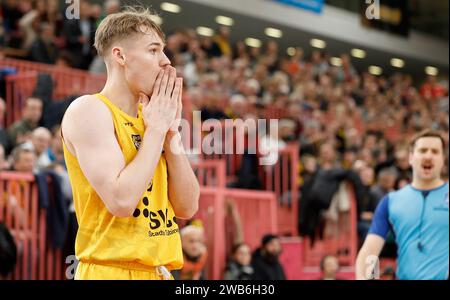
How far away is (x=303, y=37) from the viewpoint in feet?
84.0

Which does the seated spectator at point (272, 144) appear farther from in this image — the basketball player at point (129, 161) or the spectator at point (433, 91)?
the spectator at point (433, 91)

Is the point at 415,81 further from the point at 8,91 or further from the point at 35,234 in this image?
the point at 35,234

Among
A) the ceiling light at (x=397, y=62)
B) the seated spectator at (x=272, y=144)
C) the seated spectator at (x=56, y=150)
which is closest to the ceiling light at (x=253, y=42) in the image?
the ceiling light at (x=397, y=62)

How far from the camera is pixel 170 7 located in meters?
21.5

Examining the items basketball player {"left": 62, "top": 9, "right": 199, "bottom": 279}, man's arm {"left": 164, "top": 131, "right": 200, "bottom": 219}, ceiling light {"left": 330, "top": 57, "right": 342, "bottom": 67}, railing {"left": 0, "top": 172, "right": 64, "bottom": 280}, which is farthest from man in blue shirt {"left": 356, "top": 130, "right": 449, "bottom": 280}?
ceiling light {"left": 330, "top": 57, "right": 342, "bottom": 67}

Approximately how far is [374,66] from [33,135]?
19.5 meters

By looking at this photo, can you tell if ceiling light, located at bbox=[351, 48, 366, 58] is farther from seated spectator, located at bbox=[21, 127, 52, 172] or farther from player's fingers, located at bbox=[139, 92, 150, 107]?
player's fingers, located at bbox=[139, 92, 150, 107]

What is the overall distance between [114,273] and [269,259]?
7.68 meters

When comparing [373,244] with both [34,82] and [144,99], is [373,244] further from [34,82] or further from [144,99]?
[34,82]

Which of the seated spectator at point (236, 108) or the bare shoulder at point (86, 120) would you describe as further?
the seated spectator at point (236, 108)

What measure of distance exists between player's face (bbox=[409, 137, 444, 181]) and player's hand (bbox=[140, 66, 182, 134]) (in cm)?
366

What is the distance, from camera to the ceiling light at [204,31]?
24.0m

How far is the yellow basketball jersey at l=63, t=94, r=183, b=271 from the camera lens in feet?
12.7

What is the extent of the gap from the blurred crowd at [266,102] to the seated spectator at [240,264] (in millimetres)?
15
